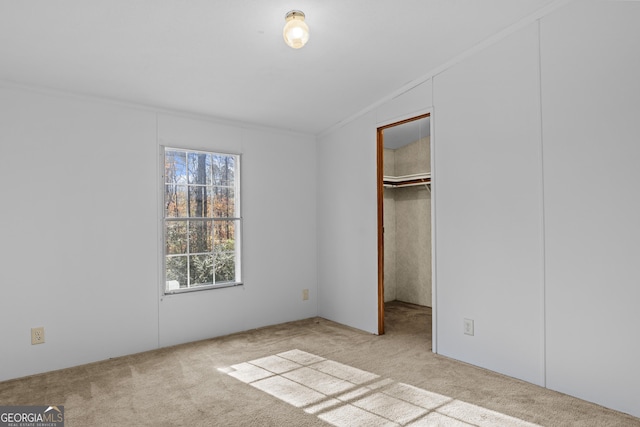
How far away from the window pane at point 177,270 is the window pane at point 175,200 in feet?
1.43

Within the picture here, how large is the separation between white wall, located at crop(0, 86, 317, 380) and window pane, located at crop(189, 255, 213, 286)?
13 cm

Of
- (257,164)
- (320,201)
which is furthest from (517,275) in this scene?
(257,164)

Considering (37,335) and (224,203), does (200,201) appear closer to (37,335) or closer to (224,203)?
(224,203)

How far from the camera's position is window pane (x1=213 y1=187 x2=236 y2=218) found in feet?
13.4

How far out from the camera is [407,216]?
18.5ft

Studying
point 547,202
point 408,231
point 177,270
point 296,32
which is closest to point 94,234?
point 177,270

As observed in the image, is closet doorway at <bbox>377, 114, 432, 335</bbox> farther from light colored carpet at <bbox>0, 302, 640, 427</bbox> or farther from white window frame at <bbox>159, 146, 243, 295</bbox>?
white window frame at <bbox>159, 146, 243, 295</bbox>

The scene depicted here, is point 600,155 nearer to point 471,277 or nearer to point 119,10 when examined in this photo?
point 471,277

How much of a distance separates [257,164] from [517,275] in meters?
2.87

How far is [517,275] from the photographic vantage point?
2910 millimetres

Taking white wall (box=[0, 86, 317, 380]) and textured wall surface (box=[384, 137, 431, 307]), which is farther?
textured wall surface (box=[384, 137, 431, 307])

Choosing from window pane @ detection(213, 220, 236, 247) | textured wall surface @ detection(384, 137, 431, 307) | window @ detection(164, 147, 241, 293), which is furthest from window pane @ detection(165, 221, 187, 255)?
textured wall surface @ detection(384, 137, 431, 307)

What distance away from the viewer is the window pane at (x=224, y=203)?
4074mm

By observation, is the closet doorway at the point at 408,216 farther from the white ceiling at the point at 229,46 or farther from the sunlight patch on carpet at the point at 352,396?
the sunlight patch on carpet at the point at 352,396
